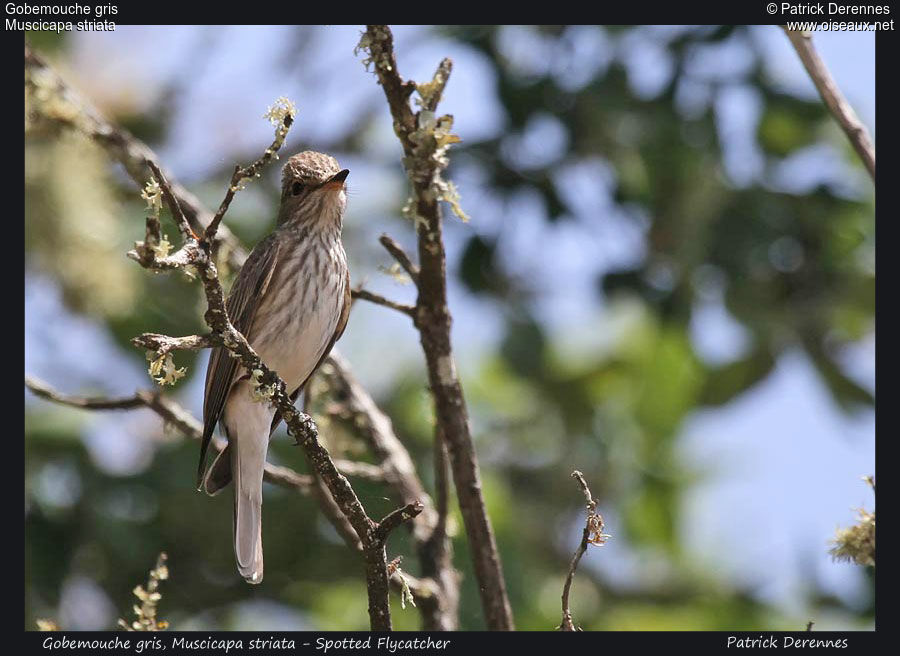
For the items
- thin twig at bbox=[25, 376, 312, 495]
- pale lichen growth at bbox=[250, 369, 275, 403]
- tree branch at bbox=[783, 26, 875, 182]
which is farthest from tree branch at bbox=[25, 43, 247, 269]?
tree branch at bbox=[783, 26, 875, 182]

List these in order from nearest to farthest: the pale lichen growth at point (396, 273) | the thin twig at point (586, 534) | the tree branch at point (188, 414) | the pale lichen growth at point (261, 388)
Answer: the thin twig at point (586, 534) < the pale lichen growth at point (261, 388) < the tree branch at point (188, 414) < the pale lichen growth at point (396, 273)

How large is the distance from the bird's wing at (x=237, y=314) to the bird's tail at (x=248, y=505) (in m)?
0.14

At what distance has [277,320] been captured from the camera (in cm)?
386

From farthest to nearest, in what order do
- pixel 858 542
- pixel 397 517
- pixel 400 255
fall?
pixel 400 255 < pixel 858 542 < pixel 397 517

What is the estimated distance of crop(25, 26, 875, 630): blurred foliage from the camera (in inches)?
208

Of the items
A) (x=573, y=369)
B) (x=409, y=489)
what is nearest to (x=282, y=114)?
(x=409, y=489)

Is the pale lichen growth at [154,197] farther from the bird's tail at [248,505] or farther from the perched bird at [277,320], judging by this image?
the bird's tail at [248,505]

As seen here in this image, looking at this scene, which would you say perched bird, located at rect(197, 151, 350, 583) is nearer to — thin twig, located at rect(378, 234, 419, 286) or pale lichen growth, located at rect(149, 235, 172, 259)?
thin twig, located at rect(378, 234, 419, 286)

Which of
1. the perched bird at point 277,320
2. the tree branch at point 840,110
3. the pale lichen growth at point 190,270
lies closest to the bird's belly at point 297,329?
the perched bird at point 277,320

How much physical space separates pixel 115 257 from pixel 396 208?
166cm

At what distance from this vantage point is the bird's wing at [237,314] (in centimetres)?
370

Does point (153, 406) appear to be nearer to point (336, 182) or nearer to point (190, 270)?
point (336, 182)

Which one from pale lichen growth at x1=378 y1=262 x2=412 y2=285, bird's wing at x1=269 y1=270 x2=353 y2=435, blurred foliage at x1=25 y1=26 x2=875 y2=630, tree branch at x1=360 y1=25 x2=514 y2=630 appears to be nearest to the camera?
tree branch at x1=360 y1=25 x2=514 y2=630

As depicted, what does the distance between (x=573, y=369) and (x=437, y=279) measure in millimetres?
2824
